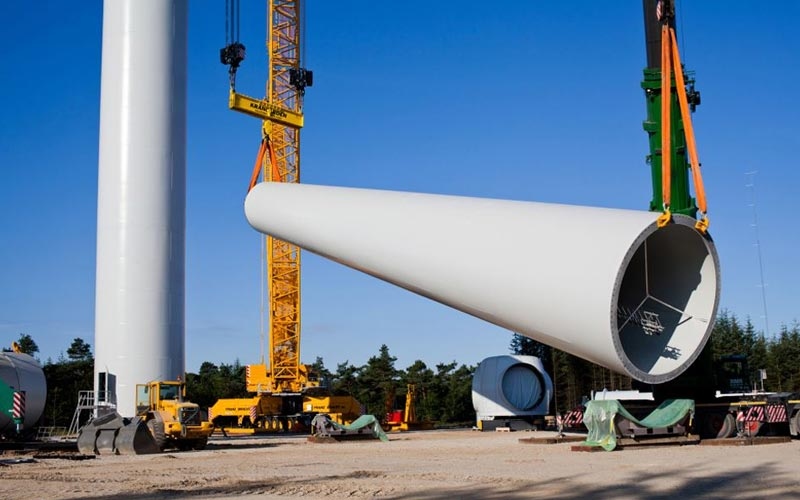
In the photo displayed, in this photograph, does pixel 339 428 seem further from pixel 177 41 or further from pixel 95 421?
pixel 177 41

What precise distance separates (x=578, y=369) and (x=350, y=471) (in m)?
50.9

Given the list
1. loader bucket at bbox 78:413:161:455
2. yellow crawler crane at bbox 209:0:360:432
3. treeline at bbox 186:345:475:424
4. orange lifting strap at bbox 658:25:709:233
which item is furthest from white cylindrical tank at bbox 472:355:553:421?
treeline at bbox 186:345:475:424

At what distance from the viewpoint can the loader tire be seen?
23.2m

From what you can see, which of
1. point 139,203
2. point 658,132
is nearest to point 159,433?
point 139,203

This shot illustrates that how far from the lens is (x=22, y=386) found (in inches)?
962

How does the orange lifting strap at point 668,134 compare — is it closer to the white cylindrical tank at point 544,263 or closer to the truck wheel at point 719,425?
the white cylindrical tank at point 544,263

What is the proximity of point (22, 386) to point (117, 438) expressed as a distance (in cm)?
394

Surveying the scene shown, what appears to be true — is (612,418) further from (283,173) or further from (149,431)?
(283,173)

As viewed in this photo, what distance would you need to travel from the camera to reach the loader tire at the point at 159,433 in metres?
23.2

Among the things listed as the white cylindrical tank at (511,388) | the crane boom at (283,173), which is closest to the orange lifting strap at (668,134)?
the white cylindrical tank at (511,388)

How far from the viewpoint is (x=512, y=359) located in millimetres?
35969

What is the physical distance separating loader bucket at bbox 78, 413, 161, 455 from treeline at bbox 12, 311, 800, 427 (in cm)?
2816

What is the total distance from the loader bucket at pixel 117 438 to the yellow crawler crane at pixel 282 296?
726 inches

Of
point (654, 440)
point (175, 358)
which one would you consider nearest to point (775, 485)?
point (654, 440)
